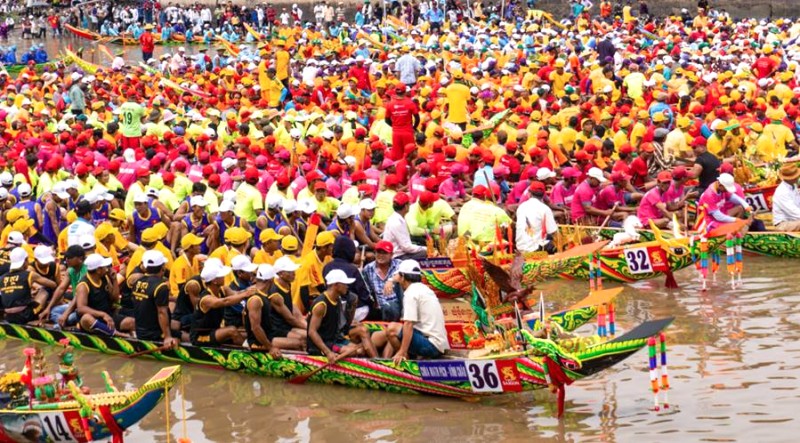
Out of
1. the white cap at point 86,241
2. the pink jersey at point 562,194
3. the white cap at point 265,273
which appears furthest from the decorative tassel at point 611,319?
the white cap at point 86,241

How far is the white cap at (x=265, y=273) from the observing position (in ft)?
43.6

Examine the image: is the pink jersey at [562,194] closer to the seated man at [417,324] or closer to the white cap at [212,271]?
the seated man at [417,324]

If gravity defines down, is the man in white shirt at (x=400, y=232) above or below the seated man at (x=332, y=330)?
above

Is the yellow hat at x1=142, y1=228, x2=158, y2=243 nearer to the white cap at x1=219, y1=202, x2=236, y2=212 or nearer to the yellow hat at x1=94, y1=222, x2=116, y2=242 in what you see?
A: the yellow hat at x1=94, y1=222, x2=116, y2=242

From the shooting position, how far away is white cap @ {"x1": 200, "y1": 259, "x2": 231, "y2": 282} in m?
13.6

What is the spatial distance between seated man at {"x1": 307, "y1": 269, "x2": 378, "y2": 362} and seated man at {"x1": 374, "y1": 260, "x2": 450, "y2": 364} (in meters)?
0.36

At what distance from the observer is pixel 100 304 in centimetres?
1467

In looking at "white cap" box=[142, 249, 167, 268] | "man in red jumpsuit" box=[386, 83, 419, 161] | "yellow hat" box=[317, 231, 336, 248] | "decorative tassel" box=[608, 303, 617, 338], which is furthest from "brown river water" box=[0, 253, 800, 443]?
"man in red jumpsuit" box=[386, 83, 419, 161]

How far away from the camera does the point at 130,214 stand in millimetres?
18156

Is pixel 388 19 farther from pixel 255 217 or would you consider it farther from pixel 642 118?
pixel 255 217

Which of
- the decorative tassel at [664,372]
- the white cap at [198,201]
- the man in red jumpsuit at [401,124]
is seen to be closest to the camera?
the decorative tassel at [664,372]

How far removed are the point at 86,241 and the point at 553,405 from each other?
5.37 meters

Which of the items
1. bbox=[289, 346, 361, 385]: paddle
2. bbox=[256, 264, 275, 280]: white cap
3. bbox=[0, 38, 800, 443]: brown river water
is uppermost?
bbox=[256, 264, 275, 280]: white cap

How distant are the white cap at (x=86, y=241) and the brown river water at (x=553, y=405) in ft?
3.77
